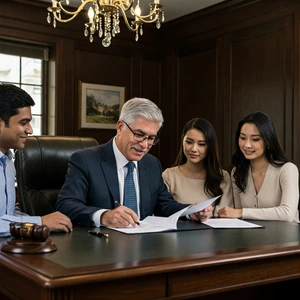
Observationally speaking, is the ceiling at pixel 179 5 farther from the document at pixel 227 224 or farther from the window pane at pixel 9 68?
the document at pixel 227 224

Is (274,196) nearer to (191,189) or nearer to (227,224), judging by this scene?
(191,189)

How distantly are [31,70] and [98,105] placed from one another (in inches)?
31.4

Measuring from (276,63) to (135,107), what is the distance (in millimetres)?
2678

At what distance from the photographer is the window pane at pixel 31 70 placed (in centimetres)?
525

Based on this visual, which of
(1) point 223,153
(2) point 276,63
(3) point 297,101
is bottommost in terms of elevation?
(1) point 223,153

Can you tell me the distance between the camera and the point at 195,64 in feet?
18.4

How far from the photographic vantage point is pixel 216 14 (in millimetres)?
5281

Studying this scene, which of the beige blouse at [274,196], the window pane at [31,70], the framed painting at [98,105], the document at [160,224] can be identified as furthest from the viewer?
the framed painting at [98,105]

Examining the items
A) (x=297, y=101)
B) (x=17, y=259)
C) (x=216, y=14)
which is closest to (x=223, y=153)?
(x=297, y=101)

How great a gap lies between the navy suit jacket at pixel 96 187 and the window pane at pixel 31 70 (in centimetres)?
296

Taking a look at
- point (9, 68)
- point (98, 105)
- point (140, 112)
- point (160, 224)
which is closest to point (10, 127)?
point (140, 112)

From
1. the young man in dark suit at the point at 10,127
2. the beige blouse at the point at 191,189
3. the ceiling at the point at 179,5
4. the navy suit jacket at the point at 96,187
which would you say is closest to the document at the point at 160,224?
the navy suit jacket at the point at 96,187

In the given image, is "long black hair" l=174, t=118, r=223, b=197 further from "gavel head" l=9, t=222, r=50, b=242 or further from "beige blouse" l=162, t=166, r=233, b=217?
"gavel head" l=9, t=222, r=50, b=242

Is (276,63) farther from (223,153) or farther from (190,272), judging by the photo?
(190,272)
